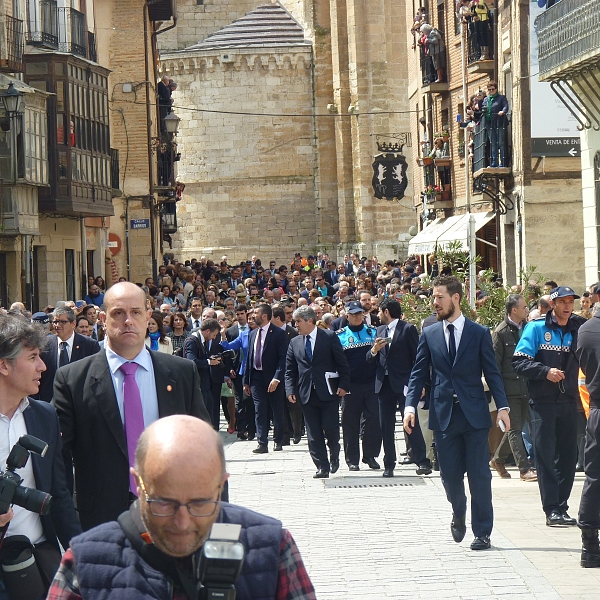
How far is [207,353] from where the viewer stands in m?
19.3

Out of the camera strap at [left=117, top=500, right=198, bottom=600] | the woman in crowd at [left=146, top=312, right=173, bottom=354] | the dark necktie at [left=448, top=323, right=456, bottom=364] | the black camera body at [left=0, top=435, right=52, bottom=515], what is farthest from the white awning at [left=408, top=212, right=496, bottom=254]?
the camera strap at [left=117, top=500, right=198, bottom=600]

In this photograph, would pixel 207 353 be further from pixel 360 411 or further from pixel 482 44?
pixel 482 44

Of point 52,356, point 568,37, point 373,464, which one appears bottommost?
point 373,464

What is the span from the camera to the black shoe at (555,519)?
34.4 ft

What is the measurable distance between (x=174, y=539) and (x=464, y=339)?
23.1ft

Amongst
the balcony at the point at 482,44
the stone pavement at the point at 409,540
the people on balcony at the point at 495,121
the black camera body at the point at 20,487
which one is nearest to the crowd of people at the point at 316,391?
the black camera body at the point at 20,487

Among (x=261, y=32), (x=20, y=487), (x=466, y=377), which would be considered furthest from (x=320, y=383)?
(x=261, y=32)

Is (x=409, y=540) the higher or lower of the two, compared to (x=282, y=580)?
lower

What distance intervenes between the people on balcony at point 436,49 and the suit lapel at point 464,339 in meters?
27.5

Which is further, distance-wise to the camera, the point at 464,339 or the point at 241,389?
the point at 241,389

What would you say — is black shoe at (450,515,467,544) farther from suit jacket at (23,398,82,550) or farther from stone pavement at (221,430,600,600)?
suit jacket at (23,398,82,550)

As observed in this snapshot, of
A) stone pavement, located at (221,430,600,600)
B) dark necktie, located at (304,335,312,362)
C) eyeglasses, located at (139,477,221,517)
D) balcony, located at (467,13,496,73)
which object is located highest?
balcony, located at (467,13,496,73)

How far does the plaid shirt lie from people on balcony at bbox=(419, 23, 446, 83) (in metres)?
34.1

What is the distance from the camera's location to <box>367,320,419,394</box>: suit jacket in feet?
49.3
